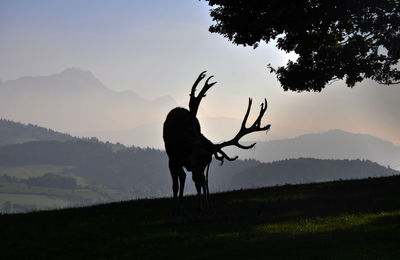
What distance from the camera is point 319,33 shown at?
33.4m

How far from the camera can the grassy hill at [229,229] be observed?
15102mm

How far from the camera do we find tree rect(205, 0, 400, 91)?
30.2 m

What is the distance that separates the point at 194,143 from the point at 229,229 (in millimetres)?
3544

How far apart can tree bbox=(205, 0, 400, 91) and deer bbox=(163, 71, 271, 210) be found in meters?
10.6

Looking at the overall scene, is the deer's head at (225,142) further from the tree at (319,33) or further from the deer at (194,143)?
the tree at (319,33)

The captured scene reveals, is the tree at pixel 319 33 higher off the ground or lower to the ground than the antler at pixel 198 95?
higher

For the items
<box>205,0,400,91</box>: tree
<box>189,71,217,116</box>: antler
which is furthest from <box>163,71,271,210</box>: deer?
<box>205,0,400,91</box>: tree

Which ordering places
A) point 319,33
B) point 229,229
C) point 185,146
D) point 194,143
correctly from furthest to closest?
point 319,33, point 185,146, point 194,143, point 229,229

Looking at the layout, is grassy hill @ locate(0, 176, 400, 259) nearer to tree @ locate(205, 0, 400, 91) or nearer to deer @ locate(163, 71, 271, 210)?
deer @ locate(163, 71, 271, 210)

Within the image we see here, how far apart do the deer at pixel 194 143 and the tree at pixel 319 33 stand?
34.6 ft

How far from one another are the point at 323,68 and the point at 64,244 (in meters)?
21.4

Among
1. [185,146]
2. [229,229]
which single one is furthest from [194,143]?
[229,229]

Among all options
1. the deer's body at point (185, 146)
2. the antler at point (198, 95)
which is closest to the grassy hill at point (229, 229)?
the deer's body at point (185, 146)

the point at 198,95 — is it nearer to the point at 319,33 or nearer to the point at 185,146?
Result: the point at 185,146
